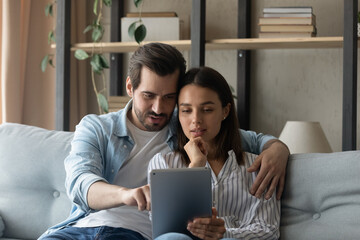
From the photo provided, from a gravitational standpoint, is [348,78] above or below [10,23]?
below

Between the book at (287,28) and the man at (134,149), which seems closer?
the man at (134,149)

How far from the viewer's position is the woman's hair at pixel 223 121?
1.67 metres

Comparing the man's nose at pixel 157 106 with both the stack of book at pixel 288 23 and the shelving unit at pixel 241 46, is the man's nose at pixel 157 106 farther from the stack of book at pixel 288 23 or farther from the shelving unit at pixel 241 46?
the stack of book at pixel 288 23

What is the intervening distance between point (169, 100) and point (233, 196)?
366mm

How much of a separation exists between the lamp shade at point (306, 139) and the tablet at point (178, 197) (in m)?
1.15

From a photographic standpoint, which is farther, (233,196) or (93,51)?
(93,51)

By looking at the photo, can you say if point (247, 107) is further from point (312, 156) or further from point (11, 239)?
point (11, 239)

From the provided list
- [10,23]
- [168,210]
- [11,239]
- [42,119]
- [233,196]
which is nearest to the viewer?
[168,210]

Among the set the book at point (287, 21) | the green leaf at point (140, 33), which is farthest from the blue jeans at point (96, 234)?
the book at point (287, 21)

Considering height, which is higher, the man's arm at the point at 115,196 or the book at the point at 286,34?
the book at the point at 286,34

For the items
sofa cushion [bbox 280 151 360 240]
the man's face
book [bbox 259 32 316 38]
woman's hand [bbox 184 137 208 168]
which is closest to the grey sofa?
sofa cushion [bbox 280 151 360 240]

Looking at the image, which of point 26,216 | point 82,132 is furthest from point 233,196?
point 26,216

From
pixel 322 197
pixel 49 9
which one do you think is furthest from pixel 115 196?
pixel 49 9

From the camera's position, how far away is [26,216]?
1941mm
